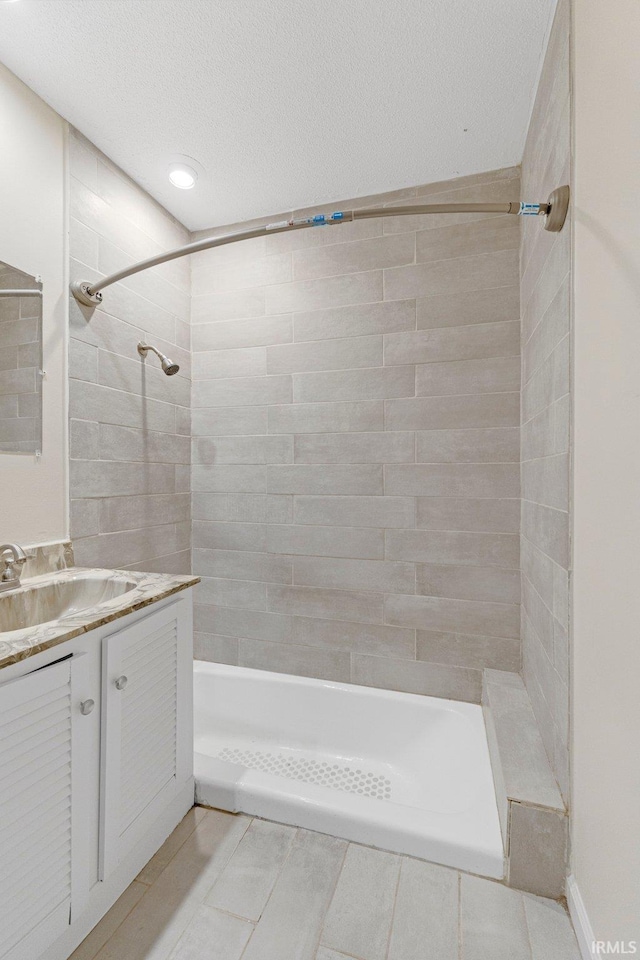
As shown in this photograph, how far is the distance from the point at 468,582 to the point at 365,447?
0.77m

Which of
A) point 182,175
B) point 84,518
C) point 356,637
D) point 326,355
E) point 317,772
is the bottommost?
point 317,772

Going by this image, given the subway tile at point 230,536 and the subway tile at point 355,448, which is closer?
the subway tile at point 355,448

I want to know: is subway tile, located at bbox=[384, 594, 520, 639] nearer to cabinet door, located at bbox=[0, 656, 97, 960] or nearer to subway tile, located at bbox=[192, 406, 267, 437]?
subway tile, located at bbox=[192, 406, 267, 437]

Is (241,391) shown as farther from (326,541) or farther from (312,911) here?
(312,911)

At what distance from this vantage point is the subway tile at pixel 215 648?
2406mm

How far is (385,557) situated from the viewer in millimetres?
2150

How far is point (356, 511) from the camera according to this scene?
2.19 m

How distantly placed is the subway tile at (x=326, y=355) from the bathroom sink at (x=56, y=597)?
4.20 feet

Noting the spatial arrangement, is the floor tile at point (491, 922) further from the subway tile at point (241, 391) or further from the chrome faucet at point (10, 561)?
the subway tile at point (241, 391)

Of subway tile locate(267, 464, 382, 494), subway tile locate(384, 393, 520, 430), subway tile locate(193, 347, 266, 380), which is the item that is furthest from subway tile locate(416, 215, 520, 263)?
subway tile locate(267, 464, 382, 494)

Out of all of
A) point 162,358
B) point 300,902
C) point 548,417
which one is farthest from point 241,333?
point 300,902

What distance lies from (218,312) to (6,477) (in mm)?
1363

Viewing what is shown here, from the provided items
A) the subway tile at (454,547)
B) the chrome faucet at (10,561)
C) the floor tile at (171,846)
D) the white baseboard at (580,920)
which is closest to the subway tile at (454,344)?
the subway tile at (454,547)

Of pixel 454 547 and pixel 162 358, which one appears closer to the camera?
pixel 162 358
